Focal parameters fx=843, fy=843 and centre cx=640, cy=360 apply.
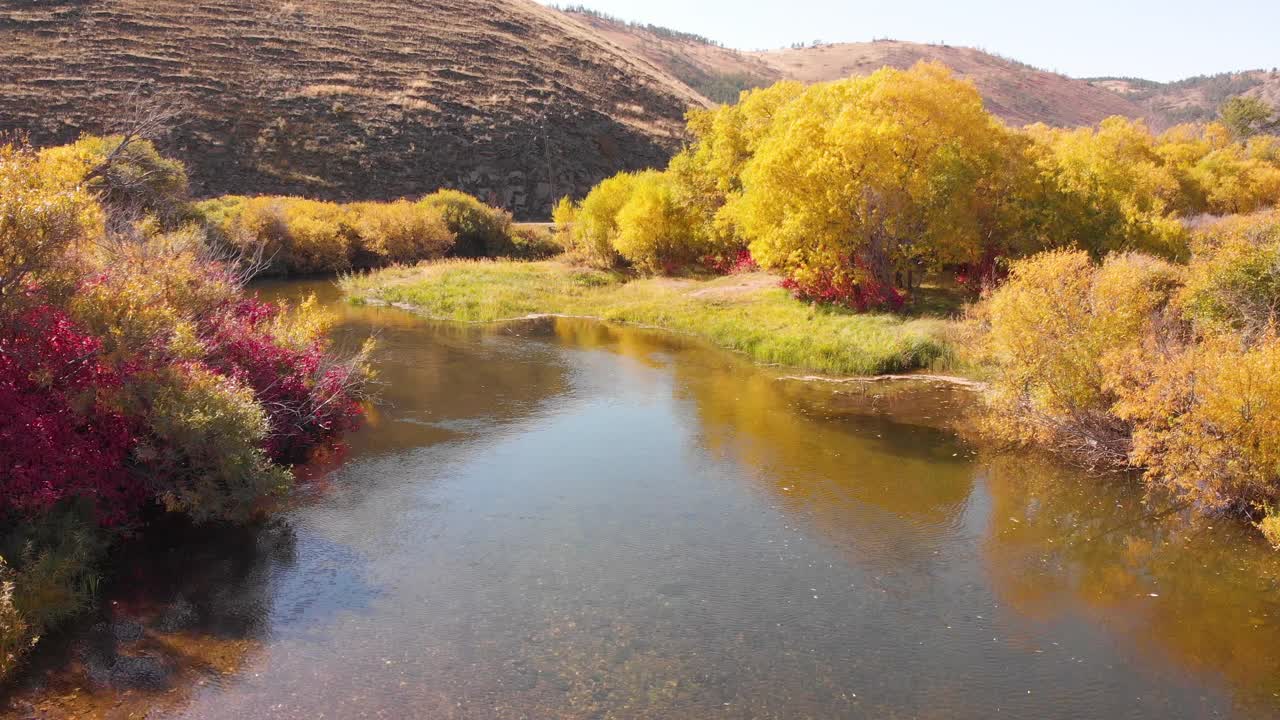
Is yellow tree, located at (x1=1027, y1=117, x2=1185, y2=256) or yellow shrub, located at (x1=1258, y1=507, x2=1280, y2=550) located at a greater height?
yellow tree, located at (x1=1027, y1=117, x2=1185, y2=256)

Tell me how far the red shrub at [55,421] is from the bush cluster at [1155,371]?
56.6ft

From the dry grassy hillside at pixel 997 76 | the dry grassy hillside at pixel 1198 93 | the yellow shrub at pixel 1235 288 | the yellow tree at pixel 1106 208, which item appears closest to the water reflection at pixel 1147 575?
the yellow shrub at pixel 1235 288

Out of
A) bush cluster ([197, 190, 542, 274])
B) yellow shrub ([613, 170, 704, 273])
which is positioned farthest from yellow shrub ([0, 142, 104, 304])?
yellow shrub ([613, 170, 704, 273])

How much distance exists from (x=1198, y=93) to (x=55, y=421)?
204104mm

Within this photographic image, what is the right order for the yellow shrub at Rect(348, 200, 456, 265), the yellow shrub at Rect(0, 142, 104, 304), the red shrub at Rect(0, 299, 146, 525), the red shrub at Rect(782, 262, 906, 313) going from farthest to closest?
the yellow shrub at Rect(348, 200, 456, 265)
the red shrub at Rect(782, 262, 906, 313)
the red shrub at Rect(0, 299, 146, 525)
the yellow shrub at Rect(0, 142, 104, 304)

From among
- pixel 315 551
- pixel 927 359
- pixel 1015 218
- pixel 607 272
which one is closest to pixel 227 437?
pixel 315 551

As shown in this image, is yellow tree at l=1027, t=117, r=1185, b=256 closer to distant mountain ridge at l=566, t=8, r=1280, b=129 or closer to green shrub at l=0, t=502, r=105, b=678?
green shrub at l=0, t=502, r=105, b=678

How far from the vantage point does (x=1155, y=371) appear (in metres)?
15.4

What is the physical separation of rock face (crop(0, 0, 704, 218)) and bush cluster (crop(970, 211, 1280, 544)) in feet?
188

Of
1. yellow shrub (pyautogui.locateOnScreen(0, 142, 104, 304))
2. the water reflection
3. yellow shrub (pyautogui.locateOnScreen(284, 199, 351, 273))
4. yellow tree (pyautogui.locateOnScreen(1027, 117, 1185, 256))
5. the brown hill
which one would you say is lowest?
yellow shrub (pyautogui.locateOnScreen(284, 199, 351, 273))

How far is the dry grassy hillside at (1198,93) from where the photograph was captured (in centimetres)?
14065

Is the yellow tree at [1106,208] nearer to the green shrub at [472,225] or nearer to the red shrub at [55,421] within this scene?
the red shrub at [55,421]

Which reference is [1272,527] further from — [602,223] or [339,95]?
[339,95]

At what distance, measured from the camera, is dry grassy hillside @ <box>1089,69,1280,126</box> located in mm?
140650
